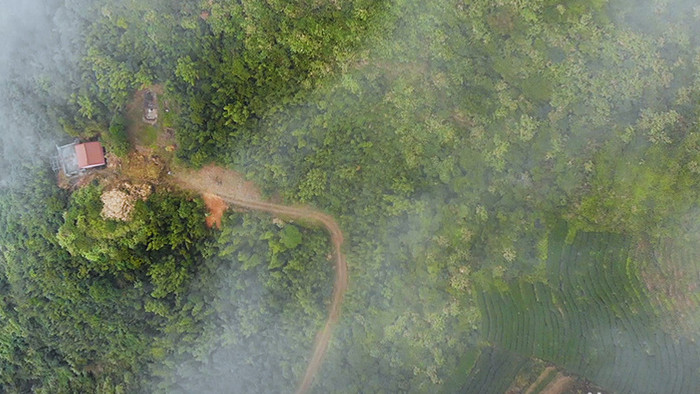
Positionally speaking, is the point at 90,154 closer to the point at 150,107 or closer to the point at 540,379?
the point at 150,107

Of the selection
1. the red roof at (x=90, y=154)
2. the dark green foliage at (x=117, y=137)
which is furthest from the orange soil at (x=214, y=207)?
the red roof at (x=90, y=154)

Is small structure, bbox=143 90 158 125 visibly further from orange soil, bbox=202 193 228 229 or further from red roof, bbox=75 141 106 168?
orange soil, bbox=202 193 228 229

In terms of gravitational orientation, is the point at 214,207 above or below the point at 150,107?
below

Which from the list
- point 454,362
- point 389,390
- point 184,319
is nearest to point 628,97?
point 454,362

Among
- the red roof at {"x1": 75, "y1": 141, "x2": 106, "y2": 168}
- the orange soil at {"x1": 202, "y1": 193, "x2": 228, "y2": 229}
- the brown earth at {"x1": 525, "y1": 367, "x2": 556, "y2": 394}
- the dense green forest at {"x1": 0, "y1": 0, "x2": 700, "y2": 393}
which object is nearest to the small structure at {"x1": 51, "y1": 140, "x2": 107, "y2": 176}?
the red roof at {"x1": 75, "y1": 141, "x2": 106, "y2": 168}

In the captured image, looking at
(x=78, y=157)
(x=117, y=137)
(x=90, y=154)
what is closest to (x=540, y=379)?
(x=117, y=137)

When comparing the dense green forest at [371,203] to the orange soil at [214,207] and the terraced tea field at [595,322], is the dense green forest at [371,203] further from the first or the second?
the orange soil at [214,207]
